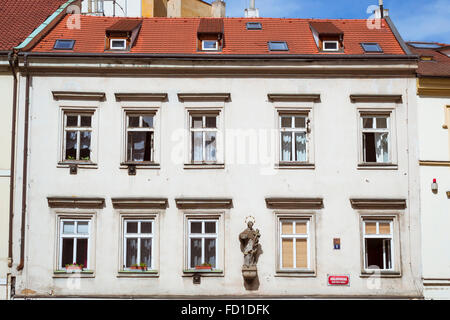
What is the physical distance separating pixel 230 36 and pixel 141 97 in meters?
3.58

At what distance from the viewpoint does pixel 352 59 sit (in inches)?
629

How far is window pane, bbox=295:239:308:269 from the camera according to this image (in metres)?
15.6

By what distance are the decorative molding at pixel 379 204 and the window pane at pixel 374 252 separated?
0.91 m

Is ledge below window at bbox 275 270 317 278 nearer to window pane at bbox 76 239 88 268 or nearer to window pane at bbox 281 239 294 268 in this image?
window pane at bbox 281 239 294 268

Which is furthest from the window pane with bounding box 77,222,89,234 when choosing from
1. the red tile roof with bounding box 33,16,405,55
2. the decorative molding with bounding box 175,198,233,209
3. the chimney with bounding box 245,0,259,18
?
the chimney with bounding box 245,0,259,18

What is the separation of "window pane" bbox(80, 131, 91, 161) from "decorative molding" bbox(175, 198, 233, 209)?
2729mm

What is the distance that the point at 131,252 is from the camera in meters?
15.7

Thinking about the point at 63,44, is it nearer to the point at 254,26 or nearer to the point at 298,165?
the point at 254,26

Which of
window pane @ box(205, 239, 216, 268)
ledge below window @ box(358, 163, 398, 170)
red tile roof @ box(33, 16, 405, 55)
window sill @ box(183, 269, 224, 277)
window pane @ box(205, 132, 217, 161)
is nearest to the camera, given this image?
window sill @ box(183, 269, 224, 277)

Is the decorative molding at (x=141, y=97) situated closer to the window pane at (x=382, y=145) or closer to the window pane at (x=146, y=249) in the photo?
the window pane at (x=146, y=249)

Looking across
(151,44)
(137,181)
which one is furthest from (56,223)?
(151,44)

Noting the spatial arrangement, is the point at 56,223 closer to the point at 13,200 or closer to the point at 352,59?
the point at 13,200

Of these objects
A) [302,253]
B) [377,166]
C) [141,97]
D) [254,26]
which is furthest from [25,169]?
[377,166]
